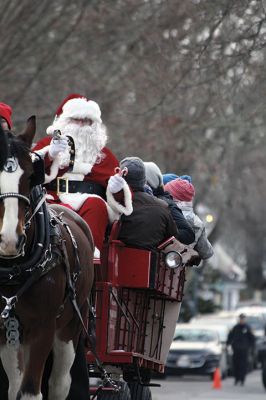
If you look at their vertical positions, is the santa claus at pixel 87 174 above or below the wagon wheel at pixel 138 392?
above

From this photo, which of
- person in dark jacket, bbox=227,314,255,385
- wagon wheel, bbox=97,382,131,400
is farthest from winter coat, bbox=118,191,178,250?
person in dark jacket, bbox=227,314,255,385

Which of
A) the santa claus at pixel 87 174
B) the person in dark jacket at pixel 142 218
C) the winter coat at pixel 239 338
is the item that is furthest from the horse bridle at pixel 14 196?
the winter coat at pixel 239 338

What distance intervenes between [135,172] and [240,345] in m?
24.5

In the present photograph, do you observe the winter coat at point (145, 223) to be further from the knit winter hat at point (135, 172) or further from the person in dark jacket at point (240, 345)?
the person in dark jacket at point (240, 345)

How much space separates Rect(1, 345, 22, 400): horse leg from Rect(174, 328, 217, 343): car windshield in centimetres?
2537

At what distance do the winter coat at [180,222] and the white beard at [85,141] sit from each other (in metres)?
0.84

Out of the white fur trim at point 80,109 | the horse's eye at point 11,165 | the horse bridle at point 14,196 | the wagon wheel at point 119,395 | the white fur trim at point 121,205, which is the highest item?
the white fur trim at point 80,109

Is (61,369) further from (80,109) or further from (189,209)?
(189,209)

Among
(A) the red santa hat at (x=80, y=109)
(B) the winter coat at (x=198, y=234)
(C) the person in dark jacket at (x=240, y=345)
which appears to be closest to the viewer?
(A) the red santa hat at (x=80, y=109)

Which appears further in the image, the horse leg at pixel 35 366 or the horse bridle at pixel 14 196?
the horse leg at pixel 35 366

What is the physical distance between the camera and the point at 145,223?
11.0 metres

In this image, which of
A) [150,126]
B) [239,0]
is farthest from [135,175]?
[150,126]

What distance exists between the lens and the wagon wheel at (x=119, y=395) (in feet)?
35.4

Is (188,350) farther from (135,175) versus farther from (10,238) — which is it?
(10,238)
